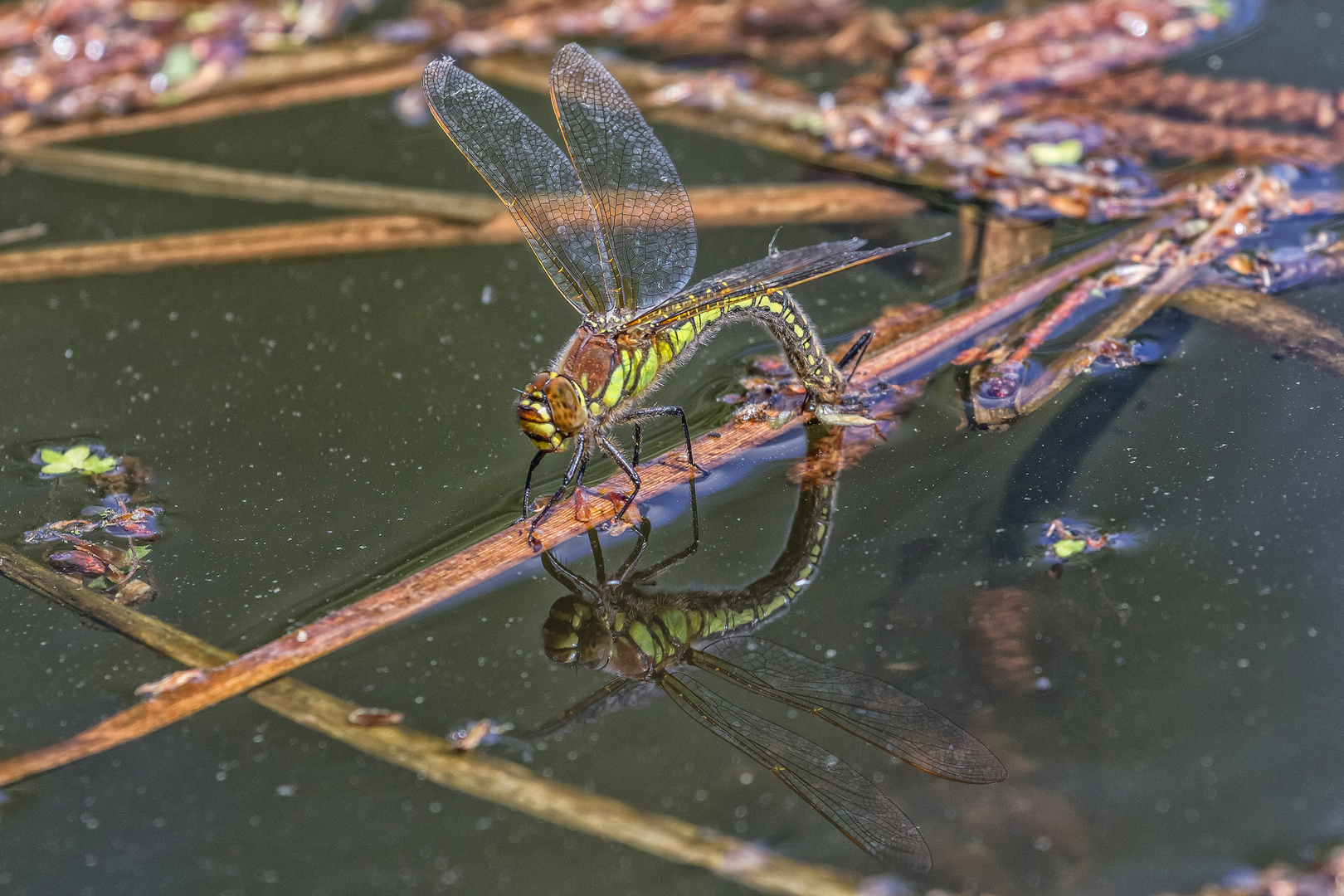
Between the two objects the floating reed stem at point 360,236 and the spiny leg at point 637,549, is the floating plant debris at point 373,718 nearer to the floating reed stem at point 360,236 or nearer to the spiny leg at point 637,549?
the spiny leg at point 637,549

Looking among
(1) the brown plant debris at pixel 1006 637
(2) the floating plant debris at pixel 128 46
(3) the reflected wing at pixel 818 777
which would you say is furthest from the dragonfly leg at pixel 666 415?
(2) the floating plant debris at pixel 128 46

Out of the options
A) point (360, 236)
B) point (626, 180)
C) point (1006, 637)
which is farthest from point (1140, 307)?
point (360, 236)

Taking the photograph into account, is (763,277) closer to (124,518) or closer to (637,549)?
(637,549)

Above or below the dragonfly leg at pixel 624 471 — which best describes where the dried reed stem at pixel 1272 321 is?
below

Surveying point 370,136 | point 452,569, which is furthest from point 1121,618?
point 370,136

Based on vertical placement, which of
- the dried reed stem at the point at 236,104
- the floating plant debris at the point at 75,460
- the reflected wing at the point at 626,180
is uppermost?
the dried reed stem at the point at 236,104
